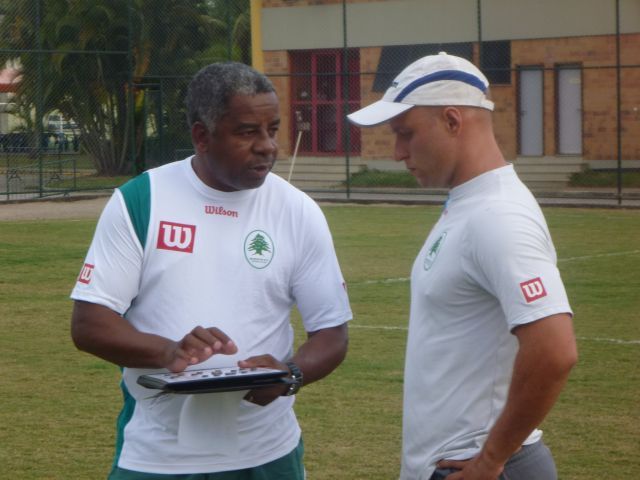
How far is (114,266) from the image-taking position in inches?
147

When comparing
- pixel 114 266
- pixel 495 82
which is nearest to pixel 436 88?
pixel 114 266

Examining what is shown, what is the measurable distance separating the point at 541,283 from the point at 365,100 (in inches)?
1171

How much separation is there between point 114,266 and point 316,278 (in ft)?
1.99

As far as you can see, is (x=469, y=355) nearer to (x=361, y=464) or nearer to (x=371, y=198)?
(x=361, y=464)

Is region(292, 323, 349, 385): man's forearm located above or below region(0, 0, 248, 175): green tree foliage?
below

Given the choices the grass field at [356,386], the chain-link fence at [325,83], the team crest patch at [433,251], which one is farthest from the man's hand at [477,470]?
the chain-link fence at [325,83]

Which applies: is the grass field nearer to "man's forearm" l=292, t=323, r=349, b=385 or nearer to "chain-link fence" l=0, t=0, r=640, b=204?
"man's forearm" l=292, t=323, r=349, b=385

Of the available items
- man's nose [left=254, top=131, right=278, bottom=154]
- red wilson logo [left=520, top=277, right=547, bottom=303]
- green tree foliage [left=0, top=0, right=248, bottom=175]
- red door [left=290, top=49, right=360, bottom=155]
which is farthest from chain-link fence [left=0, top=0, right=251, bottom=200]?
red wilson logo [left=520, top=277, right=547, bottom=303]

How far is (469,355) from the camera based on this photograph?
3.29 m

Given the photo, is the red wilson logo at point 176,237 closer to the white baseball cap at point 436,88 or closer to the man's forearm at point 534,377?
the white baseball cap at point 436,88

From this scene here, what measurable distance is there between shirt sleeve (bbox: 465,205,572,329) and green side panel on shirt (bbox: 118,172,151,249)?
1.06 m

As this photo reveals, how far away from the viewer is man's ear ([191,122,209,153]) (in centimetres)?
388

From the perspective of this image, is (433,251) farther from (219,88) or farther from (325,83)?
(325,83)

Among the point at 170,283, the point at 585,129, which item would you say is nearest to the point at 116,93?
the point at 585,129
